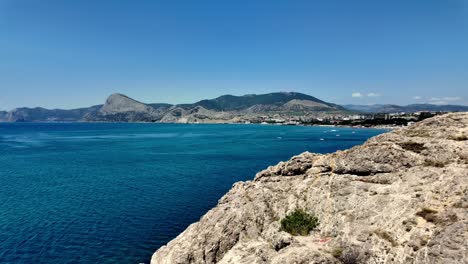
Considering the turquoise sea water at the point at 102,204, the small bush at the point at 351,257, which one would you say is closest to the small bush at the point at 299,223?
the small bush at the point at 351,257

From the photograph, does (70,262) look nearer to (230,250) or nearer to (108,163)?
(230,250)

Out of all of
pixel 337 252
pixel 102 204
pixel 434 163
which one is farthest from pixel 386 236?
pixel 102 204

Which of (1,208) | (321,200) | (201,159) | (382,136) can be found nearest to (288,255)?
(321,200)

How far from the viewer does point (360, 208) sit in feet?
95.6

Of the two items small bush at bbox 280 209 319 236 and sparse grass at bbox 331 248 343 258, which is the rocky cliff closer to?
sparse grass at bbox 331 248 343 258

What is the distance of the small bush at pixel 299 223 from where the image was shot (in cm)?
2983

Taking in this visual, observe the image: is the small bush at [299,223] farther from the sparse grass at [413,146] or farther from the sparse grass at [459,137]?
the sparse grass at [459,137]

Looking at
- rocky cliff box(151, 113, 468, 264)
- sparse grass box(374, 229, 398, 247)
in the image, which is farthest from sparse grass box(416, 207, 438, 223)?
sparse grass box(374, 229, 398, 247)

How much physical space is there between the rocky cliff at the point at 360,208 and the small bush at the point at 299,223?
1.98 ft

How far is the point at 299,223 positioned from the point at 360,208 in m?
5.53

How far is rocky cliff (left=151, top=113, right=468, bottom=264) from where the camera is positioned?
23.5 m

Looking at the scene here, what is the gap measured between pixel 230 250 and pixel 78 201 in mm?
47704

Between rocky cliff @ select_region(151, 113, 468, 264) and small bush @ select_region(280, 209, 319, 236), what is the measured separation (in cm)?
60

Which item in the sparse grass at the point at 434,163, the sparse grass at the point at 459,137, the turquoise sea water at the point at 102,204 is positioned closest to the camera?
the sparse grass at the point at 434,163
